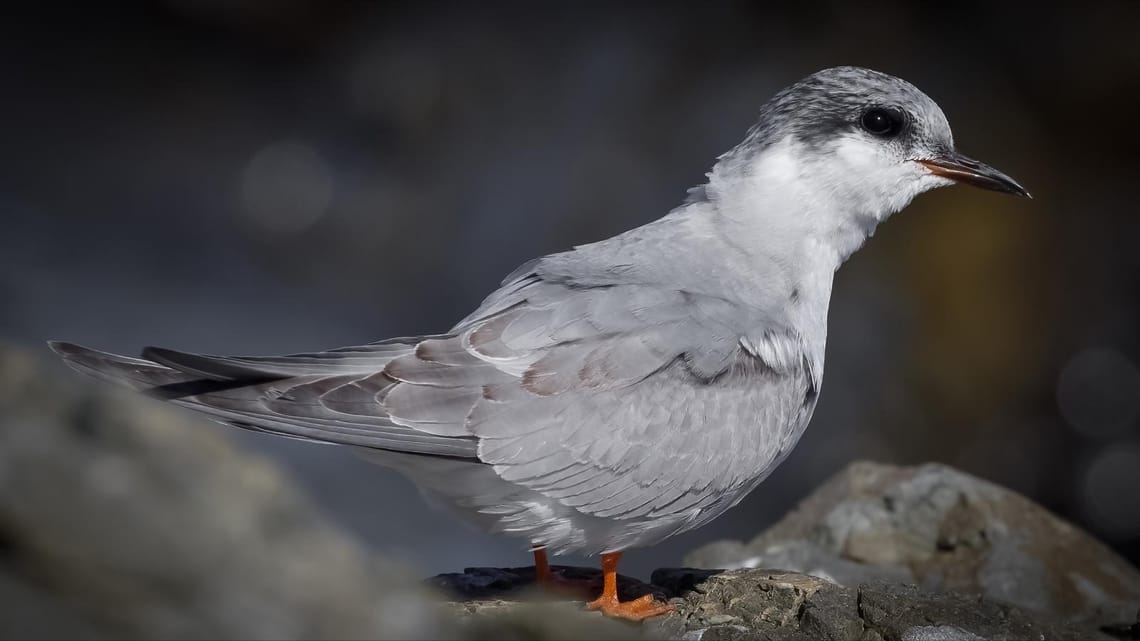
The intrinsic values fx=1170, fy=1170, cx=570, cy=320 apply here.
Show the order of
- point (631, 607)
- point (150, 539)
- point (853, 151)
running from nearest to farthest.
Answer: point (150, 539)
point (631, 607)
point (853, 151)

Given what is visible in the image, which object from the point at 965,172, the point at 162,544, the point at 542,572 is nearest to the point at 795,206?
the point at 965,172

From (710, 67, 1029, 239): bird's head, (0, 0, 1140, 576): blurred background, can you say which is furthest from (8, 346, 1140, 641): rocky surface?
(0, 0, 1140, 576): blurred background

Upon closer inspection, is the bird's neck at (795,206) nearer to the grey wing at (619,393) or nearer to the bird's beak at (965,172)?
the bird's beak at (965,172)

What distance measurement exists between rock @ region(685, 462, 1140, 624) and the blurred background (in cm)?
247

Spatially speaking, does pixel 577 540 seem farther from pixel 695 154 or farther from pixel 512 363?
pixel 695 154

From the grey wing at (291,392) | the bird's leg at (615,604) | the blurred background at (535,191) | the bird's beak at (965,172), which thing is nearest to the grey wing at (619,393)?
the grey wing at (291,392)

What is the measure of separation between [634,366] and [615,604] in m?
0.82

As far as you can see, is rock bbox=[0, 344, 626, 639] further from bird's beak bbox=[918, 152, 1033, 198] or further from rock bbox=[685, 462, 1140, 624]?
rock bbox=[685, 462, 1140, 624]

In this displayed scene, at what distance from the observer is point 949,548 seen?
5289 millimetres

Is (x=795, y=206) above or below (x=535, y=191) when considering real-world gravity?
below

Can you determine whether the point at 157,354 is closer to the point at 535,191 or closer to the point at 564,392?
the point at 564,392

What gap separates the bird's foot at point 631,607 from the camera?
3.91m

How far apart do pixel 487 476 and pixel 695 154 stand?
5.28 meters

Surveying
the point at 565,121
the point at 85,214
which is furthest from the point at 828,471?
the point at 85,214
